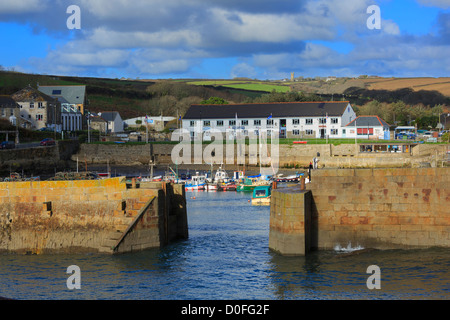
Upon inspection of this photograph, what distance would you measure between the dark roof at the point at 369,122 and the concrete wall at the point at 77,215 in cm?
7355

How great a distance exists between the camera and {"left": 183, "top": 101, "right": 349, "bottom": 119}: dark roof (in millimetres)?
102125

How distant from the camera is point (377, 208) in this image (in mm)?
25016

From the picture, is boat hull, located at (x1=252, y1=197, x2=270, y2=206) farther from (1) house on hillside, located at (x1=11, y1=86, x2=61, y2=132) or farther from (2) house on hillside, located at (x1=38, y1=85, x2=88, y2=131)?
(2) house on hillside, located at (x1=38, y1=85, x2=88, y2=131)

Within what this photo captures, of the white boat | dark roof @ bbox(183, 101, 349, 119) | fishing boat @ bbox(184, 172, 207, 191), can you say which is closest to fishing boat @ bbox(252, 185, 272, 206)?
fishing boat @ bbox(184, 172, 207, 191)

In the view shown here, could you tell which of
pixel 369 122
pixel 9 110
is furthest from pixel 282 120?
pixel 9 110

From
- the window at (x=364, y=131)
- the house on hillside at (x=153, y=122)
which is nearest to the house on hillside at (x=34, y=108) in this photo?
the house on hillside at (x=153, y=122)

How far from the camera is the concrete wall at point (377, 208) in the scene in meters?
24.7

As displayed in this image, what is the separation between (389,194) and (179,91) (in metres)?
144

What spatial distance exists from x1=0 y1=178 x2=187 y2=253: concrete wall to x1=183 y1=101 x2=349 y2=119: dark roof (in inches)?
2991

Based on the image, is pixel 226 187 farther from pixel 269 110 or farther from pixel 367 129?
pixel 269 110

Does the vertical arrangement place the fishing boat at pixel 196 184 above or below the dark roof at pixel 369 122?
below

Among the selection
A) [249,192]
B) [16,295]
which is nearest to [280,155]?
[249,192]

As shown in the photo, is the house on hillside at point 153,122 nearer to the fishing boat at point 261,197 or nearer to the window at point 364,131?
the window at point 364,131

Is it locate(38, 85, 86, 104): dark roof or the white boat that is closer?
the white boat
